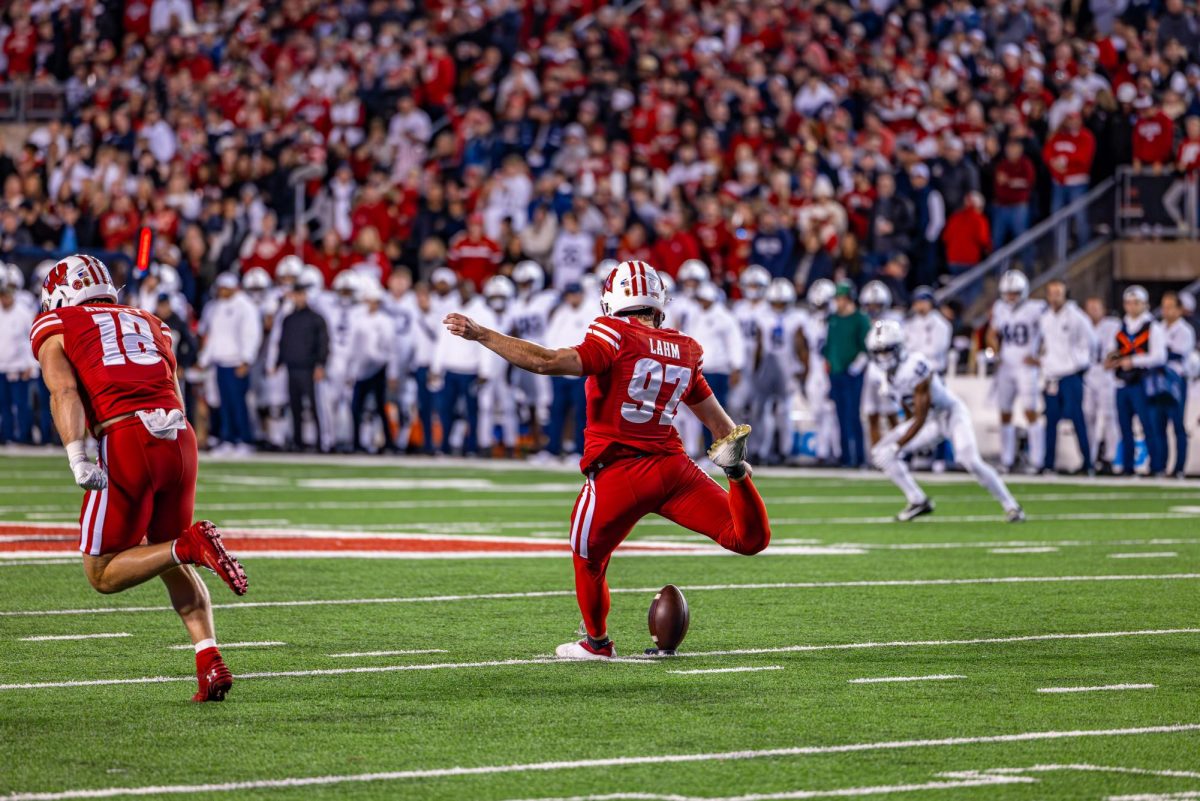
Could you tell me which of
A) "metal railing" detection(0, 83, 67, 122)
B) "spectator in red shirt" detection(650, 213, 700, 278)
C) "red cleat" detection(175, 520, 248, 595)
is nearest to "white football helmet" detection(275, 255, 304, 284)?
"spectator in red shirt" detection(650, 213, 700, 278)

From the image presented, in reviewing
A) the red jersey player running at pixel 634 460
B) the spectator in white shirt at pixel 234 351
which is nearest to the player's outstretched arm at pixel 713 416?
the red jersey player running at pixel 634 460

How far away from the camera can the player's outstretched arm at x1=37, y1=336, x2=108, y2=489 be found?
7078 mm

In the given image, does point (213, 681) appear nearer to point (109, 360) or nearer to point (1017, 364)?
point (109, 360)

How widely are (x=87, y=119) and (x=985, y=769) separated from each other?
2548 centimetres

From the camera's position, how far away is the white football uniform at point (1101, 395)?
19797 millimetres

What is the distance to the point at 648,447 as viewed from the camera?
8141 mm

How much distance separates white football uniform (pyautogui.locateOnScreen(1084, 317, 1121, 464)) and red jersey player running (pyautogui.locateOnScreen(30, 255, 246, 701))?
13685 millimetres

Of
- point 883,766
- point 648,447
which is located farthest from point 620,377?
point 883,766

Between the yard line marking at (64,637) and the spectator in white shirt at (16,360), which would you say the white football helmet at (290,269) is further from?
the yard line marking at (64,637)

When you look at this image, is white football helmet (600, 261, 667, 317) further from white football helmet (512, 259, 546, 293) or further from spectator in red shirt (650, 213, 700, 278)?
white football helmet (512, 259, 546, 293)

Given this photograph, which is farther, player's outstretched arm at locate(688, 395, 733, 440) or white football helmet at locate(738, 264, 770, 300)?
white football helmet at locate(738, 264, 770, 300)

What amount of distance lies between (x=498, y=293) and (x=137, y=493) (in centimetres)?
1532

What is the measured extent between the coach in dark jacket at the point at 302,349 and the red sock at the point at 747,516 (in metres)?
14.6

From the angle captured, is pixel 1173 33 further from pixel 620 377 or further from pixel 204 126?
pixel 620 377
